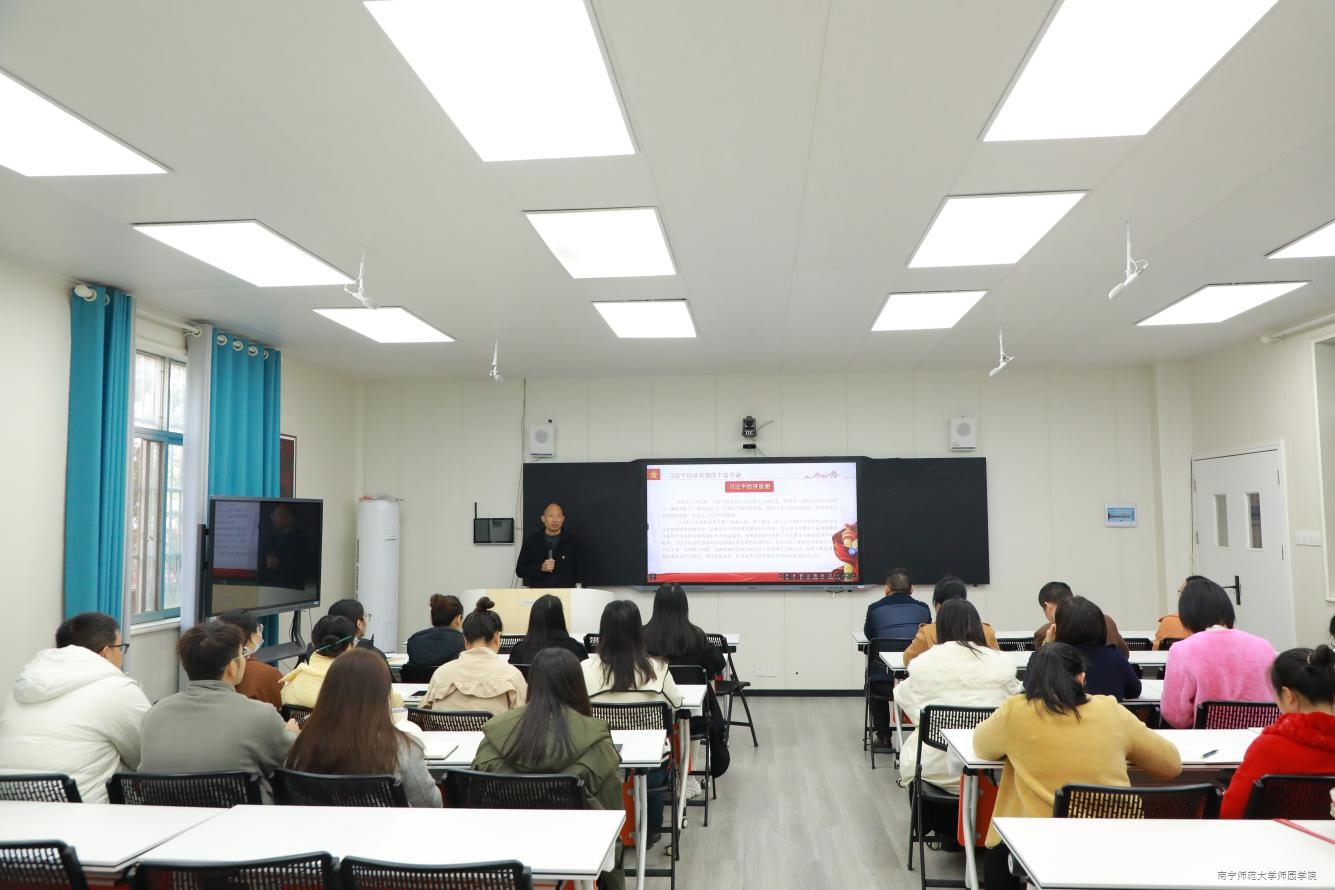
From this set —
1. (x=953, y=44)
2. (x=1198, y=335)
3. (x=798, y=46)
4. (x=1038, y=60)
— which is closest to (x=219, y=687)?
(x=798, y=46)

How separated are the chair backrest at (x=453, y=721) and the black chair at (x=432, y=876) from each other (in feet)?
4.98

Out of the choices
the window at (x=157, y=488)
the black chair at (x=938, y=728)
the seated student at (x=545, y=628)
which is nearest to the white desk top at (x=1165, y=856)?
the black chair at (x=938, y=728)

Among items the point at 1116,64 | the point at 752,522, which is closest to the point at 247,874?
the point at 1116,64

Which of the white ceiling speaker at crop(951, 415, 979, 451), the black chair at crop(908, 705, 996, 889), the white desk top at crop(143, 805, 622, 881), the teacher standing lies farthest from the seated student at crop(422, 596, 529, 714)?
the white ceiling speaker at crop(951, 415, 979, 451)

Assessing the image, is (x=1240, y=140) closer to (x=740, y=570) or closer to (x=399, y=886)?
(x=399, y=886)

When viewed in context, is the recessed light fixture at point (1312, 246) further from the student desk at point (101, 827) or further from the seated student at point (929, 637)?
the student desk at point (101, 827)

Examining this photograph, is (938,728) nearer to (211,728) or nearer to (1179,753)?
(1179,753)

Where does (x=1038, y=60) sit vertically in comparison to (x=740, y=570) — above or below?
above

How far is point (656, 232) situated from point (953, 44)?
1.95 meters

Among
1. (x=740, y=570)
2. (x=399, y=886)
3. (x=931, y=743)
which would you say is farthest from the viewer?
(x=740, y=570)

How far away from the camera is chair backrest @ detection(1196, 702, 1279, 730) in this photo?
3.47 metres

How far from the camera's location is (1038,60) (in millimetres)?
2795

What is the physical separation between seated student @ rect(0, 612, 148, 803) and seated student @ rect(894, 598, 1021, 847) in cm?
292

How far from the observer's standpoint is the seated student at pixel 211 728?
105 inches
